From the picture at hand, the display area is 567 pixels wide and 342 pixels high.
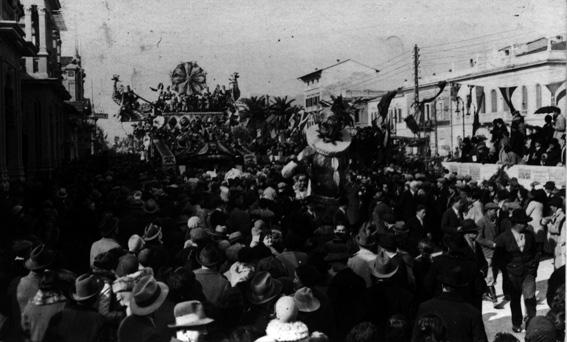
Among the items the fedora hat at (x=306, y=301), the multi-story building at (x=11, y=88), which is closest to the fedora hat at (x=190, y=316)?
the fedora hat at (x=306, y=301)

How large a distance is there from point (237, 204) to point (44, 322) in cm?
548

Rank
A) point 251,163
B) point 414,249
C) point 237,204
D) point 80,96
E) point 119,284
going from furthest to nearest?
1. point 80,96
2. point 251,163
3. point 237,204
4. point 414,249
5. point 119,284

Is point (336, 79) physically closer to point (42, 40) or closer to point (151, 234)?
point (42, 40)

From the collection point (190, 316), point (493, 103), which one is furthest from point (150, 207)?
point (493, 103)

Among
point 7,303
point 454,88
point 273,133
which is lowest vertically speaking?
point 7,303

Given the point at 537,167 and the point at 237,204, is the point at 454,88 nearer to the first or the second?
the point at 537,167

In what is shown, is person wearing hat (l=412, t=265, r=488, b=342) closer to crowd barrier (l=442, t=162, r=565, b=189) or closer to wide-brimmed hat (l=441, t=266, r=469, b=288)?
wide-brimmed hat (l=441, t=266, r=469, b=288)

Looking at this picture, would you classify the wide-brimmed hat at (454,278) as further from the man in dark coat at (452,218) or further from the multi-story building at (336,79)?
the multi-story building at (336,79)

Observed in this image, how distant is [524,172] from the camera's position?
55.2 feet

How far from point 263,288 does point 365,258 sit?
56.5 inches

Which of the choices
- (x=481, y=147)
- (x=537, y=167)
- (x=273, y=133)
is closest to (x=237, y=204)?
(x=537, y=167)

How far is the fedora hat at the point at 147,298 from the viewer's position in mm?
4582

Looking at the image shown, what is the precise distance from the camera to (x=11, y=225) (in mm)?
8719

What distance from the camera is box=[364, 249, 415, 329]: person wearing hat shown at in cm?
529
